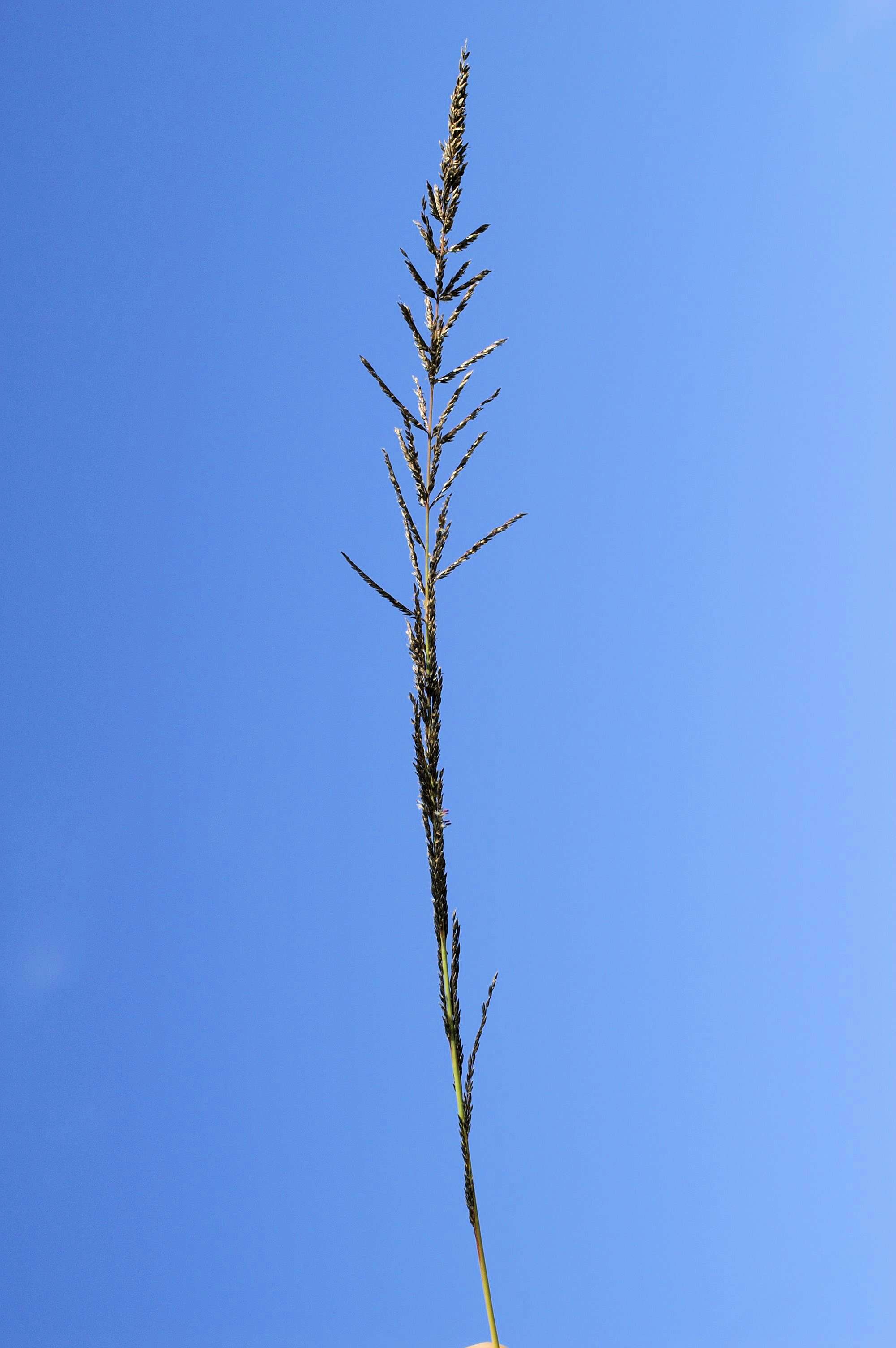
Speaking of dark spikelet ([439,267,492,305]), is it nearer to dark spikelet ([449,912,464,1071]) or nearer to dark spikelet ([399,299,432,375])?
dark spikelet ([399,299,432,375])

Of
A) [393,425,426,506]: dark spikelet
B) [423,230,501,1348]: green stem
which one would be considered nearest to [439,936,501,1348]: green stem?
[423,230,501,1348]: green stem

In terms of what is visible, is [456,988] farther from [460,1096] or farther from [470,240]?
[470,240]

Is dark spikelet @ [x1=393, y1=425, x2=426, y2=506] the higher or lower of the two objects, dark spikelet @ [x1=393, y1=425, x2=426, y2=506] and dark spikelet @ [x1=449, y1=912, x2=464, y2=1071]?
the higher

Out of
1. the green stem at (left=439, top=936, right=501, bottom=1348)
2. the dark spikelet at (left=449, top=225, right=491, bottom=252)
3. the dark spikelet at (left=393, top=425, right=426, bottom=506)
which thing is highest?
the dark spikelet at (left=449, top=225, right=491, bottom=252)

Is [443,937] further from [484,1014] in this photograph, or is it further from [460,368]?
[460,368]

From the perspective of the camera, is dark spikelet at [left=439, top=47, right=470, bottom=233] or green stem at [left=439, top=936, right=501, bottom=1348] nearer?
green stem at [left=439, top=936, right=501, bottom=1348]

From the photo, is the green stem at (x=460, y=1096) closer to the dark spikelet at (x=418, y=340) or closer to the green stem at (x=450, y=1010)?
→ the green stem at (x=450, y=1010)

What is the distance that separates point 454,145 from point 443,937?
2496 mm

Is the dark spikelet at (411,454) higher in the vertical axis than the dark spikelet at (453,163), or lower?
lower

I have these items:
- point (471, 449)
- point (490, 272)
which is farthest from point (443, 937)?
point (490, 272)

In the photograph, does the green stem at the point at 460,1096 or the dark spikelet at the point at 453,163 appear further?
the dark spikelet at the point at 453,163

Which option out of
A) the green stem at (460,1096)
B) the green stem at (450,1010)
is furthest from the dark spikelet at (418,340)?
the green stem at (460,1096)

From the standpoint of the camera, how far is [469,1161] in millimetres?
2309

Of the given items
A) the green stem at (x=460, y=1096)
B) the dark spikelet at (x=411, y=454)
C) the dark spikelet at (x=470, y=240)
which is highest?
the dark spikelet at (x=470, y=240)
